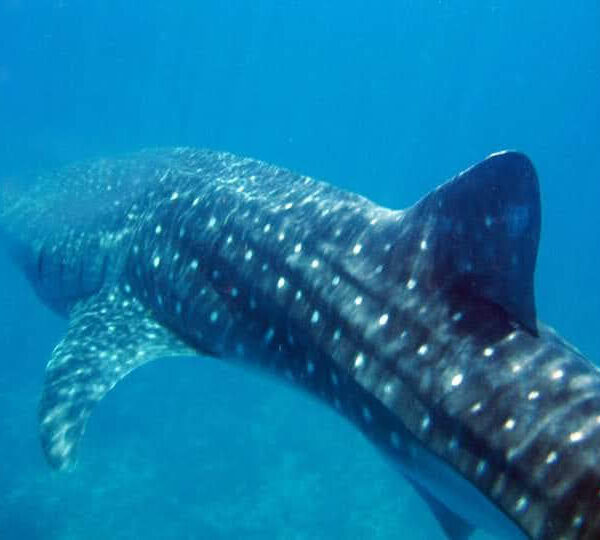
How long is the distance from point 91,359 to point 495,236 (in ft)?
13.8

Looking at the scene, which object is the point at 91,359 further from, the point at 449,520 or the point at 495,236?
the point at 495,236

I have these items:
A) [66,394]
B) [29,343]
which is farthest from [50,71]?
[66,394]

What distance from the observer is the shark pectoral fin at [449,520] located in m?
4.66

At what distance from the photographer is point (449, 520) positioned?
15.7 ft

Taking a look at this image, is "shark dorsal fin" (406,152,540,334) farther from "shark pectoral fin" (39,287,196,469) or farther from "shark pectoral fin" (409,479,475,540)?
"shark pectoral fin" (39,287,196,469)

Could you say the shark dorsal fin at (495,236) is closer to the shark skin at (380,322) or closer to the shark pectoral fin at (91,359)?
the shark skin at (380,322)

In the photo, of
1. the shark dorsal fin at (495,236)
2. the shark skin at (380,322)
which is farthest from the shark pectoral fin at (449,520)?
the shark dorsal fin at (495,236)

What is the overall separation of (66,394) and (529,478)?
4319mm

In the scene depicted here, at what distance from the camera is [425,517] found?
13891 mm

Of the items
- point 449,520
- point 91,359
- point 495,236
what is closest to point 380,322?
point 495,236

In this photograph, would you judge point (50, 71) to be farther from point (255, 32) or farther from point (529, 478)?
point (529, 478)

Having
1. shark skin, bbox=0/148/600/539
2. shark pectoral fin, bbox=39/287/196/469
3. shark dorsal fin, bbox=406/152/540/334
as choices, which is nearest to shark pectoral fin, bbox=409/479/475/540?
shark skin, bbox=0/148/600/539

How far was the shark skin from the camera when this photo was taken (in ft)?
10.1

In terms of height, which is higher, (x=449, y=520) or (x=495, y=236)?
(x=495, y=236)
